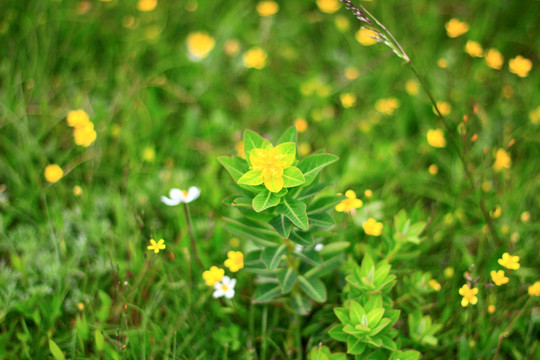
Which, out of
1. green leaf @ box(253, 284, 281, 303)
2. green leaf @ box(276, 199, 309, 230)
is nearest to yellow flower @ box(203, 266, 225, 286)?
green leaf @ box(253, 284, 281, 303)

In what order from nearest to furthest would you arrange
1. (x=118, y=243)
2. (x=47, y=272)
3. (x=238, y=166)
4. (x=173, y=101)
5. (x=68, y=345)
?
1. (x=238, y=166)
2. (x=68, y=345)
3. (x=47, y=272)
4. (x=118, y=243)
5. (x=173, y=101)

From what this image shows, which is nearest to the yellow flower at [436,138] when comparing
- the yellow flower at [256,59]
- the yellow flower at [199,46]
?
the yellow flower at [256,59]

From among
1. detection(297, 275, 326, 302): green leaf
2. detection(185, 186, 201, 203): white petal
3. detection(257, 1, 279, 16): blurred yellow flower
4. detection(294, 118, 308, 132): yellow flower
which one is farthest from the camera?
detection(257, 1, 279, 16): blurred yellow flower

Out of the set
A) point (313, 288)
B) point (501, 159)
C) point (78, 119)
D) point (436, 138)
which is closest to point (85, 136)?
point (78, 119)

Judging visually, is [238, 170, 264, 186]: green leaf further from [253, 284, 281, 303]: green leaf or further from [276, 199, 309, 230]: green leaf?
[253, 284, 281, 303]: green leaf

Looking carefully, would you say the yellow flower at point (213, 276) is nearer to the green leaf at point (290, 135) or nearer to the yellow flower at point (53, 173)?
the green leaf at point (290, 135)

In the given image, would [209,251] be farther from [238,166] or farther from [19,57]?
[19,57]

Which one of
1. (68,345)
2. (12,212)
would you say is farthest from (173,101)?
(68,345)
